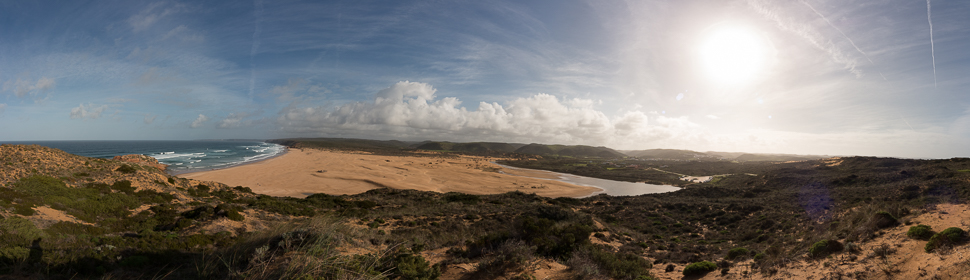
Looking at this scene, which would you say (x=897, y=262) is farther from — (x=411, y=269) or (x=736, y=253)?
(x=411, y=269)

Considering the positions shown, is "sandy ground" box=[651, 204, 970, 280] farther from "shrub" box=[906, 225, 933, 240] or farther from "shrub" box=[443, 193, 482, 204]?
"shrub" box=[443, 193, 482, 204]

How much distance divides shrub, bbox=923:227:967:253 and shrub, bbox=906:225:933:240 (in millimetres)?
821

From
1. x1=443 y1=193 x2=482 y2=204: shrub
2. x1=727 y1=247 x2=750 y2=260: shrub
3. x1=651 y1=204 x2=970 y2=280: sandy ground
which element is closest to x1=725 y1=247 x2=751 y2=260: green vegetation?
x1=727 y1=247 x2=750 y2=260: shrub

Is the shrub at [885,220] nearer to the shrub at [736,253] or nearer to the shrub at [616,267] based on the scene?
the shrub at [736,253]

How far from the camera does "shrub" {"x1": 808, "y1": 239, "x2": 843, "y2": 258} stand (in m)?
8.62

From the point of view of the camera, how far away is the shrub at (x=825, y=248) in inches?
340

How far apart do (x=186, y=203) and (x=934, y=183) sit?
4271 cm

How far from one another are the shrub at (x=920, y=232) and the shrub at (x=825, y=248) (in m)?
1.47

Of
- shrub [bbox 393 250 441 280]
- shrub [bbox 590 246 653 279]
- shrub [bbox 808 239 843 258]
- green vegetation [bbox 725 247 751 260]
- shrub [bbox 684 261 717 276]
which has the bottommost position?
green vegetation [bbox 725 247 751 260]

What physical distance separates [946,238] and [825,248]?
2.10 metres

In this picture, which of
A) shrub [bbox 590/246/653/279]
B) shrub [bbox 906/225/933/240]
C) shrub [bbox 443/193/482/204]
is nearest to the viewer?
shrub [bbox 906/225/933/240]

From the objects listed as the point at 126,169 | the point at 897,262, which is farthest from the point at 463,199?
the point at 897,262

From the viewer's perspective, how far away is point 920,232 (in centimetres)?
800

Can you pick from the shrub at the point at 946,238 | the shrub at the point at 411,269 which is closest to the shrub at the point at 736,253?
the shrub at the point at 946,238
